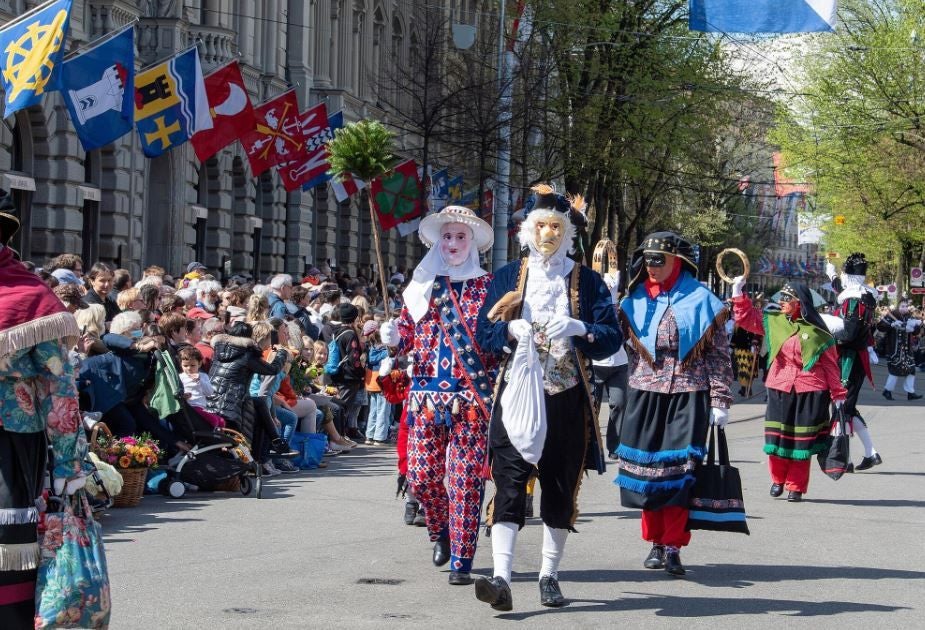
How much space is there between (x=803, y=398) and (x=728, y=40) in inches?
1016

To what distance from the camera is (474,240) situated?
8398 mm

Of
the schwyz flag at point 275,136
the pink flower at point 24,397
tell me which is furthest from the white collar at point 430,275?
the schwyz flag at point 275,136

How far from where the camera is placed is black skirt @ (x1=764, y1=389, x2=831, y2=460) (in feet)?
39.5

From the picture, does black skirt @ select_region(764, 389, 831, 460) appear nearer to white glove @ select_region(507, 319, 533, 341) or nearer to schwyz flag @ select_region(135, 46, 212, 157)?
white glove @ select_region(507, 319, 533, 341)

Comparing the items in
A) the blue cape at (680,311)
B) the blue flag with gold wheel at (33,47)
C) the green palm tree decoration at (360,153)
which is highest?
the blue flag with gold wheel at (33,47)

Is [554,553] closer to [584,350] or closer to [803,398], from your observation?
[584,350]

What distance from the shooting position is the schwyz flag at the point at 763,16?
18359 millimetres

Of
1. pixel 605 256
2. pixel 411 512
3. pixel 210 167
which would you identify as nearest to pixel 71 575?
pixel 411 512

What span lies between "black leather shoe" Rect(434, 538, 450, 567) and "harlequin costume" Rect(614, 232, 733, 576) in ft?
3.25

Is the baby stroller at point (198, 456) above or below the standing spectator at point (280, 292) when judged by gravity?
below

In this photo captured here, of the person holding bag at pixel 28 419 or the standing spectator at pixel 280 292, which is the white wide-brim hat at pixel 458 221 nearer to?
the person holding bag at pixel 28 419

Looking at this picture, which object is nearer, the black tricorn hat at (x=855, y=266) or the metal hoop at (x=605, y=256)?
the metal hoop at (x=605, y=256)

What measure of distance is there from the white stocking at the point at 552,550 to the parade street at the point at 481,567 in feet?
0.64

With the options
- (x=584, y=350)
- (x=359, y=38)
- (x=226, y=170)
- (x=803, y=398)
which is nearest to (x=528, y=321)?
(x=584, y=350)
